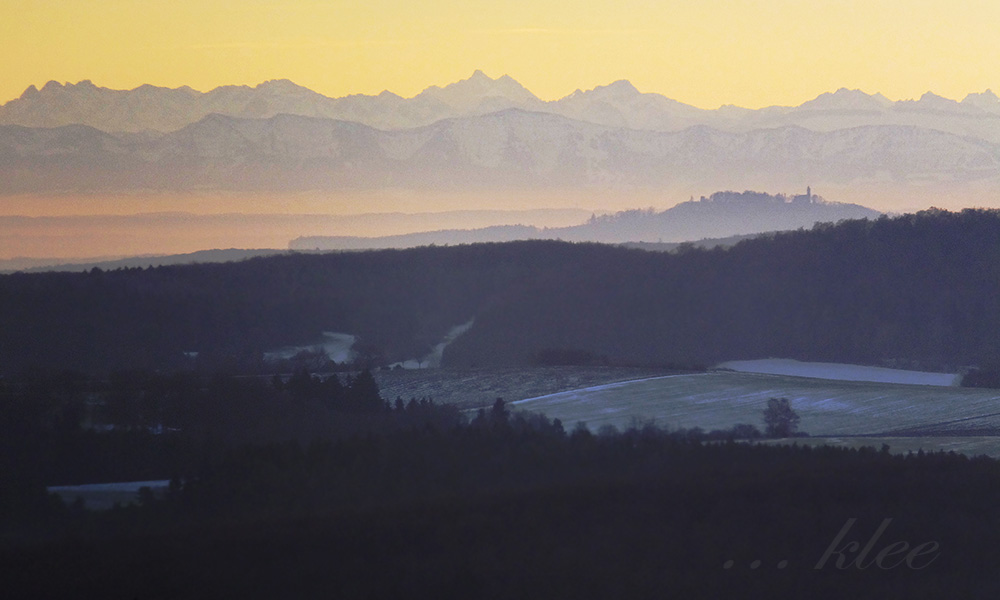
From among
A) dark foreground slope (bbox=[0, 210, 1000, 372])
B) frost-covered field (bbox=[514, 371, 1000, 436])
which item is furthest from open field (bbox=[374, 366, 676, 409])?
dark foreground slope (bbox=[0, 210, 1000, 372])

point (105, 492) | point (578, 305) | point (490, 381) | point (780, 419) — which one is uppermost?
point (578, 305)

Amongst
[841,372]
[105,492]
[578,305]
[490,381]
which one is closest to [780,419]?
[490,381]

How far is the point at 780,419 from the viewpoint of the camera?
1948 inches

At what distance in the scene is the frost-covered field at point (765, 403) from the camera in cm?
4897

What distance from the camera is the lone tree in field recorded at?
1880 inches

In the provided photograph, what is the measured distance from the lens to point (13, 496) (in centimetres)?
3097

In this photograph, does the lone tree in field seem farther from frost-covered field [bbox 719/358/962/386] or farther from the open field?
frost-covered field [bbox 719/358/962/386]

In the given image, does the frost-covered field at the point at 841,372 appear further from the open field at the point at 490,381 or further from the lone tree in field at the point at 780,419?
the lone tree in field at the point at 780,419

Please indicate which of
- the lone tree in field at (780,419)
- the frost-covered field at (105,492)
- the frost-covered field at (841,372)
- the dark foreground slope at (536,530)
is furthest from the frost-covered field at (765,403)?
the frost-covered field at (105,492)

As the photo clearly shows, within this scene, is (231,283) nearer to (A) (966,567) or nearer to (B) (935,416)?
(B) (935,416)

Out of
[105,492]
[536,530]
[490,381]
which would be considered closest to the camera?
[536,530]

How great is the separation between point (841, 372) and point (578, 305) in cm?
3732

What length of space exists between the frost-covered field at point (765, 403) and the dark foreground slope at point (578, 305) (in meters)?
21.9

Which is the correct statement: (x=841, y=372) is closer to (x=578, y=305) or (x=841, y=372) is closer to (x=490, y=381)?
(x=490, y=381)
